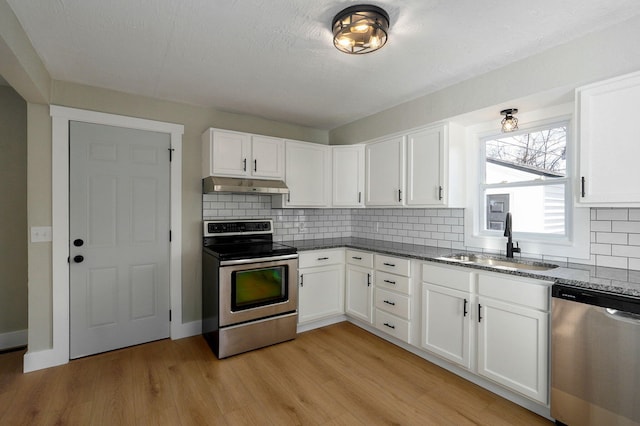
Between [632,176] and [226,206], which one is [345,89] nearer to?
[226,206]

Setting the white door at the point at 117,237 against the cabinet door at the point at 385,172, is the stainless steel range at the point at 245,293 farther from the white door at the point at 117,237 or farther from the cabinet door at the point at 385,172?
the cabinet door at the point at 385,172

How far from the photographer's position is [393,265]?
2910 millimetres

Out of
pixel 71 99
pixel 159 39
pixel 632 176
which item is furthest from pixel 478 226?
pixel 71 99

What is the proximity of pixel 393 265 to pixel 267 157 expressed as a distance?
1.75m

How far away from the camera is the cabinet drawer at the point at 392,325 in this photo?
2.80 m

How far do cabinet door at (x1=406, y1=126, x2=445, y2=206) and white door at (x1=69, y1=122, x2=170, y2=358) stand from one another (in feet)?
8.12

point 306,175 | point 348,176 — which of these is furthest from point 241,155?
point 348,176

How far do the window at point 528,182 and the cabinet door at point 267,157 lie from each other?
208cm

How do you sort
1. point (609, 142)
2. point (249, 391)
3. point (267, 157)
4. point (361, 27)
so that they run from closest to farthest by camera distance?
point (361, 27) → point (609, 142) → point (249, 391) → point (267, 157)

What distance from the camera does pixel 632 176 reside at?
5.68ft

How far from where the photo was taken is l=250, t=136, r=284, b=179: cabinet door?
3207mm

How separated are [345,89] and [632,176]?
2106mm

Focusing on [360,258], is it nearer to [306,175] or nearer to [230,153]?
[306,175]

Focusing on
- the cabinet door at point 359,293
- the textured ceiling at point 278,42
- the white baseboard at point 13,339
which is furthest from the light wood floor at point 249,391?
the textured ceiling at point 278,42
